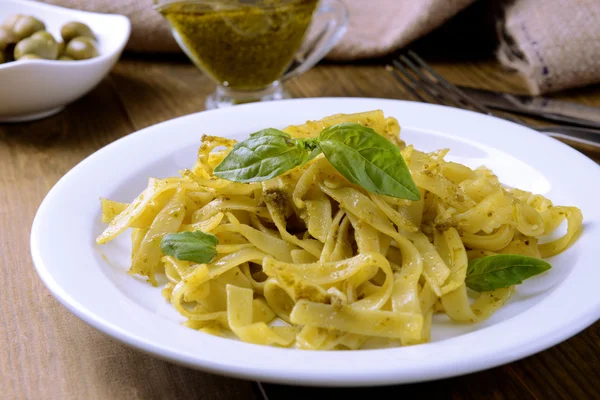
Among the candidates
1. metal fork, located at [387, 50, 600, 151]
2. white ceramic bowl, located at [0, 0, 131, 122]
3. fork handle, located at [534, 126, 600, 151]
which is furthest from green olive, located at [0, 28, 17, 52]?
fork handle, located at [534, 126, 600, 151]

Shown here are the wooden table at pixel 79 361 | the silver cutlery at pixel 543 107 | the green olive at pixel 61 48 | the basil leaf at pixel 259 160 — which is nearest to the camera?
the wooden table at pixel 79 361

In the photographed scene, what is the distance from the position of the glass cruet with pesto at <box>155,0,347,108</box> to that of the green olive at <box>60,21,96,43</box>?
0.52 m

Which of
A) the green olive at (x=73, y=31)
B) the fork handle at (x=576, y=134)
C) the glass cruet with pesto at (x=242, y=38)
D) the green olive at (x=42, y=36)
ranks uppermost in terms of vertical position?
the fork handle at (x=576, y=134)

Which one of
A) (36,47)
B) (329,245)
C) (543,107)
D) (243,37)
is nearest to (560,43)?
(543,107)

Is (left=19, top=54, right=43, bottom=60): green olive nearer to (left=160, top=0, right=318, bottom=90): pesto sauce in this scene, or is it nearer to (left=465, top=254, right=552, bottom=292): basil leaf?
(left=160, top=0, right=318, bottom=90): pesto sauce

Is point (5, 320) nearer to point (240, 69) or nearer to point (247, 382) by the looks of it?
point (247, 382)

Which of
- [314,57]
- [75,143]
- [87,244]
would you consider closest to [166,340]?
[87,244]

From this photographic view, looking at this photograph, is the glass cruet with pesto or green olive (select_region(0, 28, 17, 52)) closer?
the glass cruet with pesto

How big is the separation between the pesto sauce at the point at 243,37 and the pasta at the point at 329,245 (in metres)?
1.08

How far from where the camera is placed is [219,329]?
5.21ft

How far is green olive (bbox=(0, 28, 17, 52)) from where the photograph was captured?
10.7 feet

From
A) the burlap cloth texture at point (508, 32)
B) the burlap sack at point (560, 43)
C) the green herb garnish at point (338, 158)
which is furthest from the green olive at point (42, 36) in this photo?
the burlap sack at point (560, 43)

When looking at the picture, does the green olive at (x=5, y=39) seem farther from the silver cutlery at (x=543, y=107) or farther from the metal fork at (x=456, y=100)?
the silver cutlery at (x=543, y=107)

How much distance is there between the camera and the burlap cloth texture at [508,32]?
3.44m
